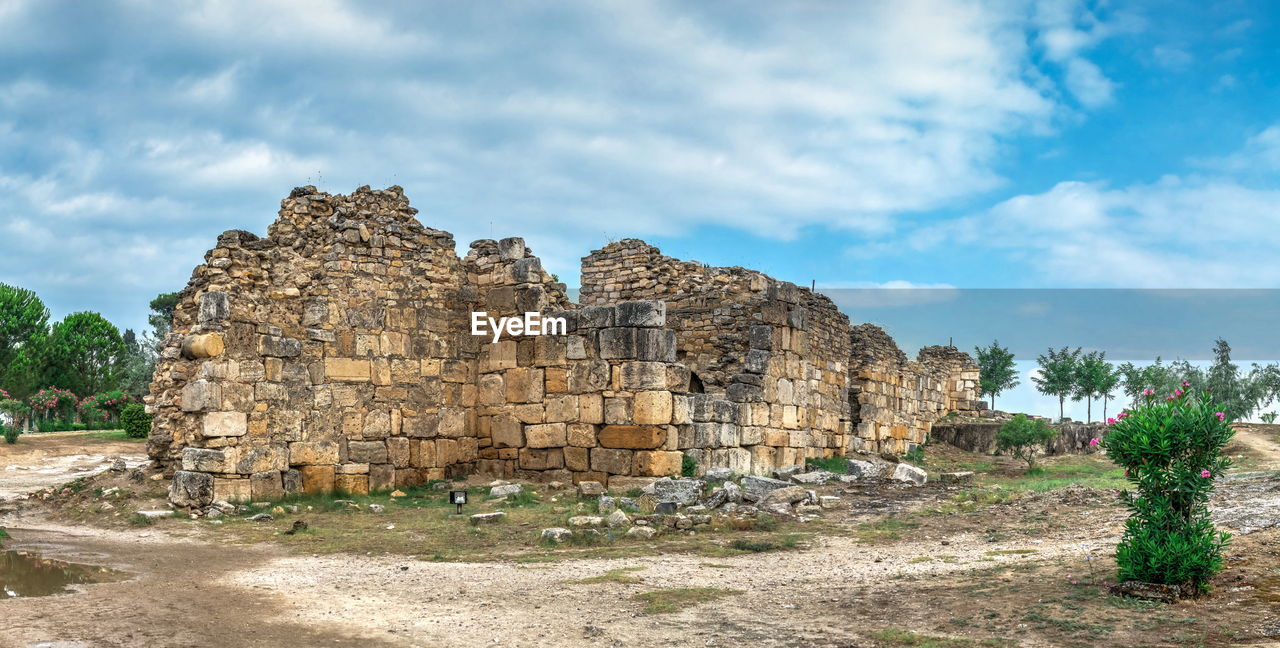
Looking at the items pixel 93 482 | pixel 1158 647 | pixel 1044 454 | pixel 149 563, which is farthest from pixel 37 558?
pixel 1044 454

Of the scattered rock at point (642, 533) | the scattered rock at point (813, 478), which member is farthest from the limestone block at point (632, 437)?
the scattered rock at point (642, 533)

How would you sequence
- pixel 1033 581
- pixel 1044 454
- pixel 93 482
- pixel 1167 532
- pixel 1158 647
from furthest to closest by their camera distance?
pixel 1044 454, pixel 93 482, pixel 1033 581, pixel 1167 532, pixel 1158 647

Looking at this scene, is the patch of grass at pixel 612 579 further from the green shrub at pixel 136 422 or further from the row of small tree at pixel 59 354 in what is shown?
the row of small tree at pixel 59 354

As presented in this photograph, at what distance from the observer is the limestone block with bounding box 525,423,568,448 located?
1517cm

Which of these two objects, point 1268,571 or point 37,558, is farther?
point 37,558

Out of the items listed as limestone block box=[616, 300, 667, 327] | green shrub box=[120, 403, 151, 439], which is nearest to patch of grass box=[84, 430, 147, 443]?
green shrub box=[120, 403, 151, 439]

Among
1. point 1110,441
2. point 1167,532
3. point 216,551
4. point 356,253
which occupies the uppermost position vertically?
point 356,253

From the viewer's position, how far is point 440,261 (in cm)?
1581

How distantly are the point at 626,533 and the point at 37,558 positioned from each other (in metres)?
5.80

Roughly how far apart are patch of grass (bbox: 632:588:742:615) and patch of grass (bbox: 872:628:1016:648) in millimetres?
1546

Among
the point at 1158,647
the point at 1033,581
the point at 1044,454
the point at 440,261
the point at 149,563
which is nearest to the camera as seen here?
the point at 1158,647

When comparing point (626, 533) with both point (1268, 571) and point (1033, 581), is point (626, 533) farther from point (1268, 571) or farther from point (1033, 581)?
point (1268, 571)

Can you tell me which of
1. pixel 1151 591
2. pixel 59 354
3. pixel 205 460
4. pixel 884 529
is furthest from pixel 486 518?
pixel 59 354

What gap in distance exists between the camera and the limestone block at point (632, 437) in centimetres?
1438
